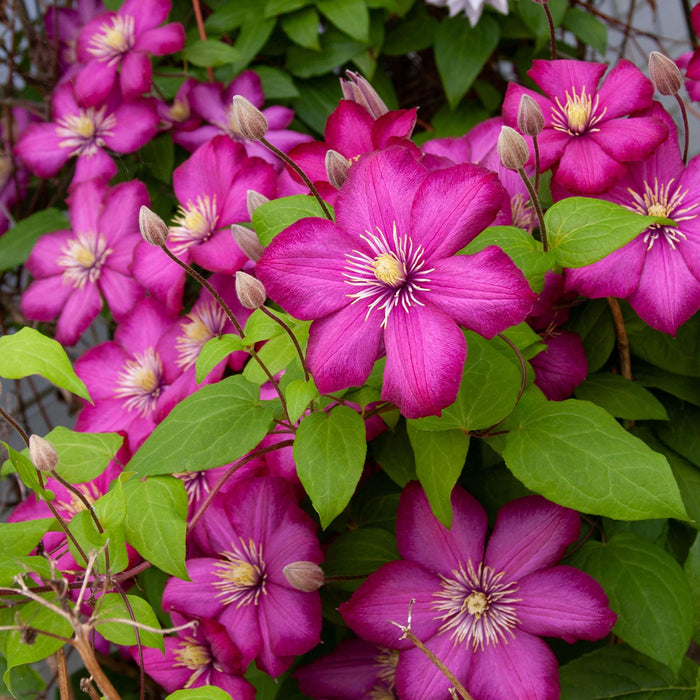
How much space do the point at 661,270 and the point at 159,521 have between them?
418mm

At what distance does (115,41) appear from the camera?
0.99 metres

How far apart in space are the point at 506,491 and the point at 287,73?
70 cm

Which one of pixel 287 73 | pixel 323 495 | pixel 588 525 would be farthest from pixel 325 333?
pixel 287 73

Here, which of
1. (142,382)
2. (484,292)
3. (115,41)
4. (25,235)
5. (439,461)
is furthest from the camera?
(25,235)

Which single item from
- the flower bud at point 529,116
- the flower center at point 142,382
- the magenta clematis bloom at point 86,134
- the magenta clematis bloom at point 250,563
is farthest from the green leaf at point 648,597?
the magenta clematis bloom at point 86,134

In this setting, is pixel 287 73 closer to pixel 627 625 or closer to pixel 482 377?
pixel 482 377

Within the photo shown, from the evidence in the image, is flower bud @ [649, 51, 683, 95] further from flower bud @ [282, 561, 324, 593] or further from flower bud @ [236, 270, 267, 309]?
flower bud @ [282, 561, 324, 593]

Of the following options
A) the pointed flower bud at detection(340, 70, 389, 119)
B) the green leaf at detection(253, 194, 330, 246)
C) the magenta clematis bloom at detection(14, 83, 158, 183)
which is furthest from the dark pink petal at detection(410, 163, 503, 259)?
the magenta clematis bloom at detection(14, 83, 158, 183)

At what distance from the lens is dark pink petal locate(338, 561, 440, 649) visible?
639 millimetres

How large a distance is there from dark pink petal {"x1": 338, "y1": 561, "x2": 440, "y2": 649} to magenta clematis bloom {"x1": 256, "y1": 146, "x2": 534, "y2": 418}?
21 cm

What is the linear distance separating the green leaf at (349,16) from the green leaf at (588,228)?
1.79 feet

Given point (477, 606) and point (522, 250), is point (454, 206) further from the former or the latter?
point (477, 606)

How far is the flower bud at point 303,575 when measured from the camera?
0.64 m

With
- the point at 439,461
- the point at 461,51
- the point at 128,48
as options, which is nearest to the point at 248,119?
the point at 439,461
